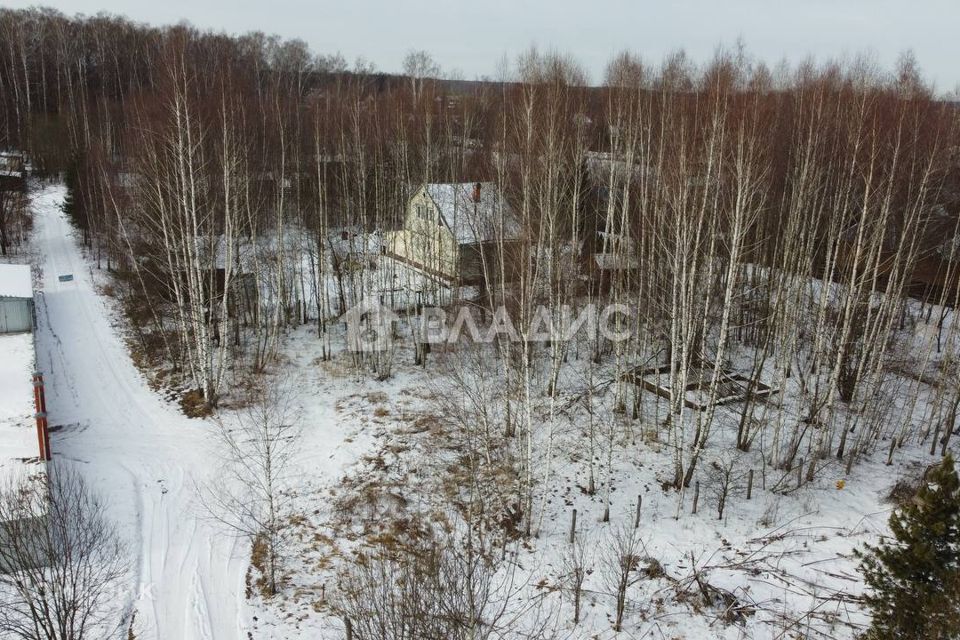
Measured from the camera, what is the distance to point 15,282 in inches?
959

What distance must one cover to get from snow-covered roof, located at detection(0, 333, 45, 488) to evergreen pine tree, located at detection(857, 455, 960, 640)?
44.8 ft

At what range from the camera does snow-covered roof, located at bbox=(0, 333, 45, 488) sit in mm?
13359

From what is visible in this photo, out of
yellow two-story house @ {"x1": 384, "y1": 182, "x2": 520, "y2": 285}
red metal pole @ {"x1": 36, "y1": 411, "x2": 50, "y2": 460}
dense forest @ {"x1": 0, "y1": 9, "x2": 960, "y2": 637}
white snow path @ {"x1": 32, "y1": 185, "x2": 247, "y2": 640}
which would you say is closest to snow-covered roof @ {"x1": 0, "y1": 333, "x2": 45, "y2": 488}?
red metal pole @ {"x1": 36, "y1": 411, "x2": 50, "y2": 460}

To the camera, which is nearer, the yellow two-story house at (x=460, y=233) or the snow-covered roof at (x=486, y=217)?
the snow-covered roof at (x=486, y=217)

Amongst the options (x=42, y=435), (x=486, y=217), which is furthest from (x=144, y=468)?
(x=486, y=217)

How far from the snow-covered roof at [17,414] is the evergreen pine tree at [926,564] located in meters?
13.7

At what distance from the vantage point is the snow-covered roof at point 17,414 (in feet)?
43.8

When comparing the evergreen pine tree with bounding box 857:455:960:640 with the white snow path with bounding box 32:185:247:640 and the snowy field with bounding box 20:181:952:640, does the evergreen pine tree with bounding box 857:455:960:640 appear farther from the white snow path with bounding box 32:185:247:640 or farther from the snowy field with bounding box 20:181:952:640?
the white snow path with bounding box 32:185:247:640

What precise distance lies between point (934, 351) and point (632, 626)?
19385 mm

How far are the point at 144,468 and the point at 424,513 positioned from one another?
7288 millimetres

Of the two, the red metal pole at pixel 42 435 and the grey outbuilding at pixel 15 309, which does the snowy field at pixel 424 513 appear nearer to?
the red metal pole at pixel 42 435

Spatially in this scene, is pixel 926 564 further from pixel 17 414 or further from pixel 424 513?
pixel 17 414

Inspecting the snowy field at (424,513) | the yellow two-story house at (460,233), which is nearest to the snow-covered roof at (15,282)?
the snowy field at (424,513)

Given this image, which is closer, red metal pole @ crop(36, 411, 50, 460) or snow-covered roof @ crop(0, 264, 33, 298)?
red metal pole @ crop(36, 411, 50, 460)
